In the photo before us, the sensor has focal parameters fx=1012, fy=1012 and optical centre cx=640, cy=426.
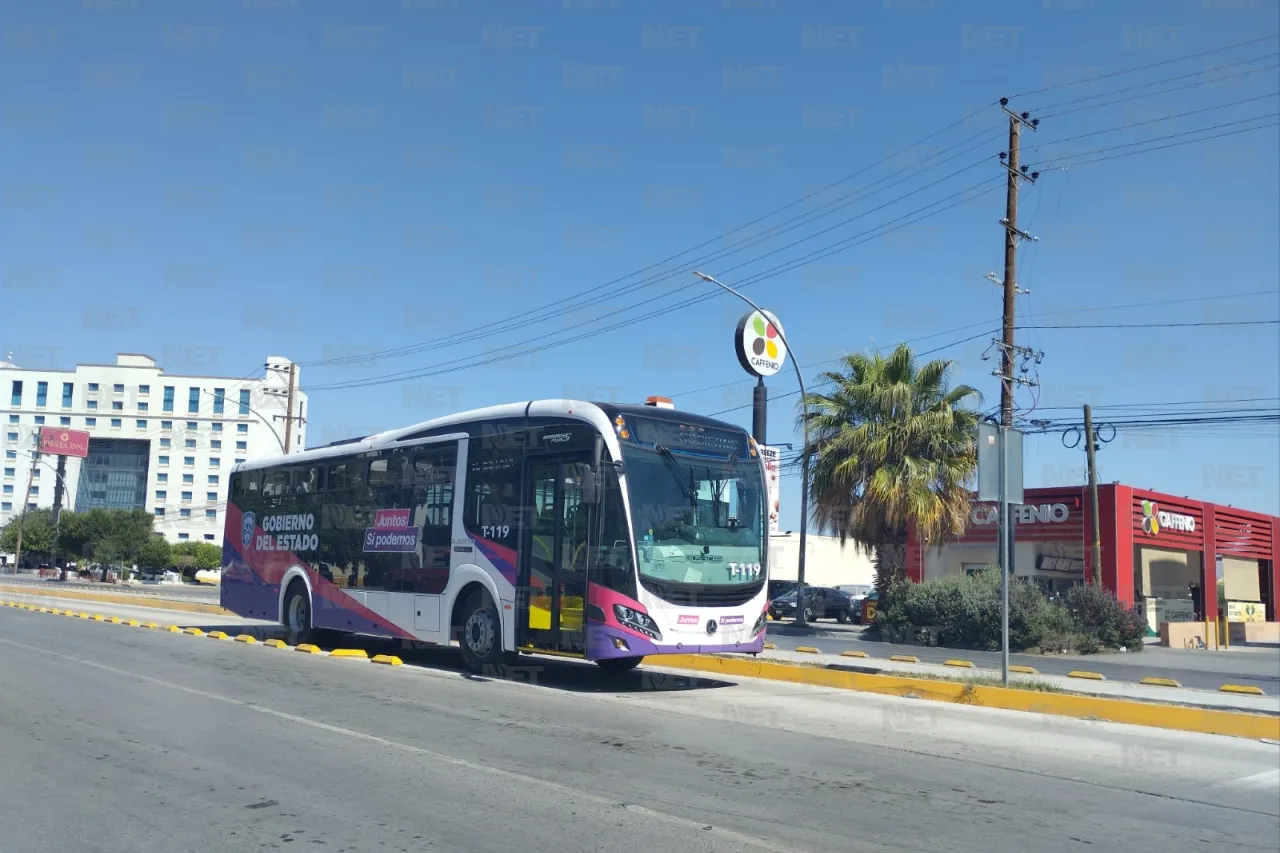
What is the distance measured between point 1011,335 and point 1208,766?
19.3 m

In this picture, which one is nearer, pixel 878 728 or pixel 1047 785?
pixel 1047 785

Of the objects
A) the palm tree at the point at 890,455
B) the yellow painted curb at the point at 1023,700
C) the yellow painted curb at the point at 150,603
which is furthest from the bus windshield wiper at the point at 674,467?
the yellow painted curb at the point at 150,603

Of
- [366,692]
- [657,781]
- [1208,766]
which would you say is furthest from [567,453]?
[1208,766]

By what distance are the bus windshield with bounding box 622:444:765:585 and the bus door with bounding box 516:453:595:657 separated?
0.72 m

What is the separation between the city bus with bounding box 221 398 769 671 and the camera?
12.2 m

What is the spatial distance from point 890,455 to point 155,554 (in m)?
76.6

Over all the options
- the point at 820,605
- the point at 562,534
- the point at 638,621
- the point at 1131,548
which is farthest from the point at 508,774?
the point at 820,605

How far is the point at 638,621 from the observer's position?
11953 millimetres

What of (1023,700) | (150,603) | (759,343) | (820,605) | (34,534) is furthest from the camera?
(34,534)

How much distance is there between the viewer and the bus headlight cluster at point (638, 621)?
39.2ft

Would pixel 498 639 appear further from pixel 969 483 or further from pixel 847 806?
pixel 969 483

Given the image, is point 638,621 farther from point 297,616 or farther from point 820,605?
point 820,605

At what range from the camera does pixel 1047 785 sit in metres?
7.93

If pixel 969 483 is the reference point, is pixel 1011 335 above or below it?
above
